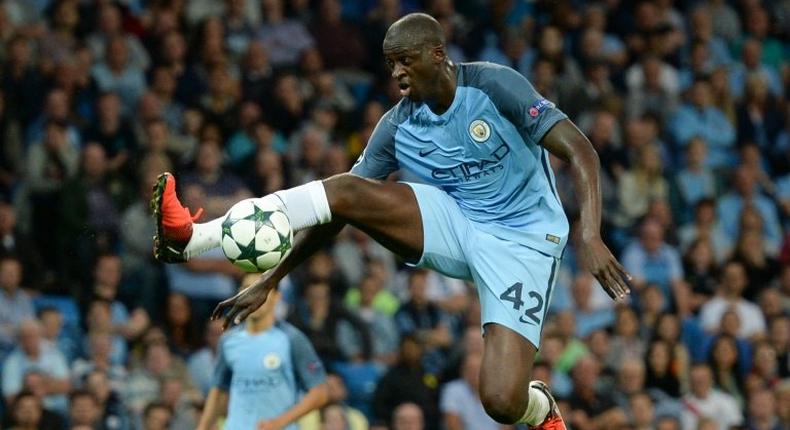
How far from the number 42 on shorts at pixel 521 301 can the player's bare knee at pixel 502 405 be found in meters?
0.37

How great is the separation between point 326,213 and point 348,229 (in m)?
6.28

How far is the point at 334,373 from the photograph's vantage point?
12234 millimetres

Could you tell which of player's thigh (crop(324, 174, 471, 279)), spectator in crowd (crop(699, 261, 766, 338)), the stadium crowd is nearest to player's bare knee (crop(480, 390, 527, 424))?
player's thigh (crop(324, 174, 471, 279))

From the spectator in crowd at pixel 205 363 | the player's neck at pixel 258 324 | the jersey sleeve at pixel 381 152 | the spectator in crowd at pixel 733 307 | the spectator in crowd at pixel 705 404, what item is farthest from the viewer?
the spectator in crowd at pixel 733 307

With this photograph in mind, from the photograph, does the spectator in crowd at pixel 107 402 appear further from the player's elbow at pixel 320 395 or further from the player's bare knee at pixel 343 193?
the player's bare knee at pixel 343 193

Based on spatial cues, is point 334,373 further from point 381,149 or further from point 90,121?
point 381,149

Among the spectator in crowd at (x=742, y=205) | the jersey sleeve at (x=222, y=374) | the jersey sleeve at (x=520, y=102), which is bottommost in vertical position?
the jersey sleeve at (x=222, y=374)

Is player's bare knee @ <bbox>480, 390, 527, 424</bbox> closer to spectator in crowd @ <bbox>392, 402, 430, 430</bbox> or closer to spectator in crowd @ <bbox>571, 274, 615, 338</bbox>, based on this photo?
spectator in crowd @ <bbox>392, 402, 430, 430</bbox>

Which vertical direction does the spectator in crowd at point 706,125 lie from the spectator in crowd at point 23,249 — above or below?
above

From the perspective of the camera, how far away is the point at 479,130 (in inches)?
290

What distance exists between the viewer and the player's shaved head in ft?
23.5

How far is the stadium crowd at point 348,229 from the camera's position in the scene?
11.9 m

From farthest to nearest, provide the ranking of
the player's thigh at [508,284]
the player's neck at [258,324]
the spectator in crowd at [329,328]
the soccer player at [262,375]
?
the spectator in crowd at [329,328] < the player's neck at [258,324] < the soccer player at [262,375] < the player's thigh at [508,284]

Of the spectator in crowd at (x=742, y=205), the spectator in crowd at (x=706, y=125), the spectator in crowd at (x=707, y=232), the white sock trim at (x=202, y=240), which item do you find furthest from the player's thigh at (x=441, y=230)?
the spectator in crowd at (x=706, y=125)
